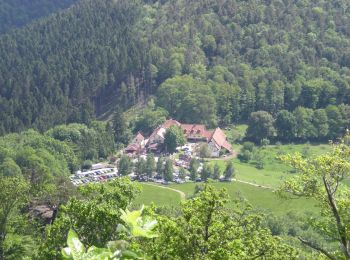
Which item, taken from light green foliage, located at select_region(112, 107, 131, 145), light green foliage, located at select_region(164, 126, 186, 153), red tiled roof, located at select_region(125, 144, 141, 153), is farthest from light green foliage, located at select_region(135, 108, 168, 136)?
light green foliage, located at select_region(164, 126, 186, 153)

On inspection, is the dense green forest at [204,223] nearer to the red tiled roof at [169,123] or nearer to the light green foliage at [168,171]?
the light green foliage at [168,171]

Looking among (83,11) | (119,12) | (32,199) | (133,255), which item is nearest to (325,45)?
(119,12)

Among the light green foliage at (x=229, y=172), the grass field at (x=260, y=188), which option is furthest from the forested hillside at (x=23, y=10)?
the light green foliage at (x=229, y=172)

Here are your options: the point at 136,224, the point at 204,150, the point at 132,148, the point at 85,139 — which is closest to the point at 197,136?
the point at 204,150

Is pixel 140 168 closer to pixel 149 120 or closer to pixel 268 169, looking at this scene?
pixel 268 169

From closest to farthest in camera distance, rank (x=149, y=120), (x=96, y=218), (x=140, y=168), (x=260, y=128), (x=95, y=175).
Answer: (x=96, y=218)
(x=140, y=168)
(x=95, y=175)
(x=260, y=128)
(x=149, y=120)

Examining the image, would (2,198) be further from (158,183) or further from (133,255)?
(158,183)

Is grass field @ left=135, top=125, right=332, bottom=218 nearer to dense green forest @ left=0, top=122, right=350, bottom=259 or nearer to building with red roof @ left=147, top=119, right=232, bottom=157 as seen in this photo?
building with red roof @ left=147, top=119, right=232, bottom=157
